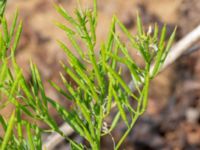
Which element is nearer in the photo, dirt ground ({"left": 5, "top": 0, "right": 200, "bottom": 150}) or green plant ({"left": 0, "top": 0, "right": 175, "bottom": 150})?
green plant ({"left": 0, "top": 0, "right": 175, "bottom": 150})

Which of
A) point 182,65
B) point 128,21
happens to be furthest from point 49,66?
point 182,65

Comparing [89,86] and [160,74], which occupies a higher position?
[89,86]

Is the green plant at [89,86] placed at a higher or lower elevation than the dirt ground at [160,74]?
higher

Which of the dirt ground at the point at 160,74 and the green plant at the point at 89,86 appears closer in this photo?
the green plant at the point at 89,86

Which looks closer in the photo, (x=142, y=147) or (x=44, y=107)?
(x=44, y=107)

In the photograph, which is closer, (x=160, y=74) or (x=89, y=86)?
(x=89, y=86)

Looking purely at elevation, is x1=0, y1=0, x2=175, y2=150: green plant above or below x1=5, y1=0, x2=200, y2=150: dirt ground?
above

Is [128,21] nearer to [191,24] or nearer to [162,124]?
[191,24]

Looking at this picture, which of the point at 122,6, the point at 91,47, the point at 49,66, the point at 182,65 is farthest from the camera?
the point at 122,6
